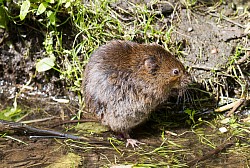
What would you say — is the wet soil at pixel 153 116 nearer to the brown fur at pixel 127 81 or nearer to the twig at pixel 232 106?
the twig at pixel 232 106

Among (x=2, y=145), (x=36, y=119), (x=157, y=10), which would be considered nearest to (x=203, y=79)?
(x=157, y=10)

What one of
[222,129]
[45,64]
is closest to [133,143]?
[222,129]

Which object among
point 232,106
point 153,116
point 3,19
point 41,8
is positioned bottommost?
point 153,116

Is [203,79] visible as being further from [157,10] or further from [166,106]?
[157,10]

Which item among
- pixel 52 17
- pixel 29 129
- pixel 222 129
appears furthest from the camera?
pixel 52 17

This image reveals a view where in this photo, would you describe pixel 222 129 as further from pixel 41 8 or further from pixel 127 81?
pixel 41 8

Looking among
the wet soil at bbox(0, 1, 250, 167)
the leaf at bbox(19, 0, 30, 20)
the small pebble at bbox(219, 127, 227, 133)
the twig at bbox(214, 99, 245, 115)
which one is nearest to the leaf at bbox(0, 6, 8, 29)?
the wet soil at bbox(0, 1, 250, 167)
